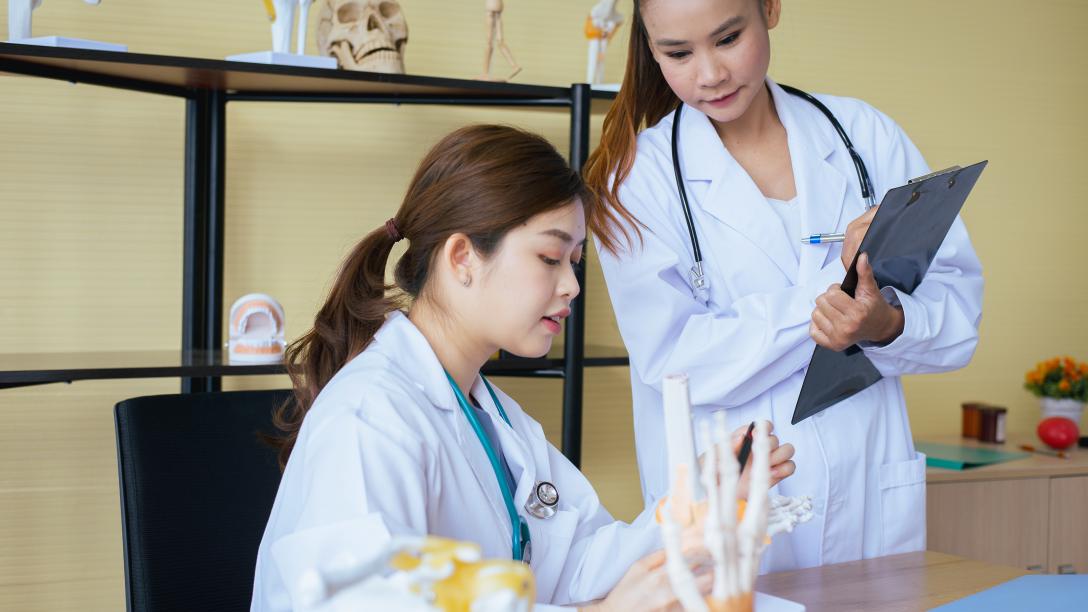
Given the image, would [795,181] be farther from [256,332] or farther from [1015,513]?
[1015,513]

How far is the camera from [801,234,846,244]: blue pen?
1.57 meters

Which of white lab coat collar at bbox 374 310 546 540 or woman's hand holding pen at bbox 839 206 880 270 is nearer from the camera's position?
white lab coat collar at bbox 374 310 546 540

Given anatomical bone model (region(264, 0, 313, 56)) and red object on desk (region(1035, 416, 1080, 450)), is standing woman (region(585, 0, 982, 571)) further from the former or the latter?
red object on desk (region(1035, 416, 1080, 450))

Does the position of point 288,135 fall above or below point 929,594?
above

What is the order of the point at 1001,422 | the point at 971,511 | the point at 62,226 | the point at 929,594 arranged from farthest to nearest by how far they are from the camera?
the point at 1001,422, the point at 971,511, the point at 62,226, the point at 929,594

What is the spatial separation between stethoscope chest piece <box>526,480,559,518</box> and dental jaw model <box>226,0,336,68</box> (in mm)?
1044

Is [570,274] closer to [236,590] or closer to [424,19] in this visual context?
[236,590]

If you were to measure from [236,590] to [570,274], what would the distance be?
2.16ft

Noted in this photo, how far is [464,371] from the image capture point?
4.53 feet

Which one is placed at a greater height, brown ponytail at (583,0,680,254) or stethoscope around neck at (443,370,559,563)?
brown ponytail at (583,0,680,254)

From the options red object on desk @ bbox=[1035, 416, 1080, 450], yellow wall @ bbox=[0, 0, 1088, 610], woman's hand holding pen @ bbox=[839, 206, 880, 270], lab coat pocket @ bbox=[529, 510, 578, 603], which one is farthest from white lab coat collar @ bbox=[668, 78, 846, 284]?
red object on desk @ bbox=[1035, 416, 1080, 450]

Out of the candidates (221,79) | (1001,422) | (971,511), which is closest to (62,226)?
(221,79)

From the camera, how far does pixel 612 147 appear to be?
1764mm

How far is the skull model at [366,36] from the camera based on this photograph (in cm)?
213
